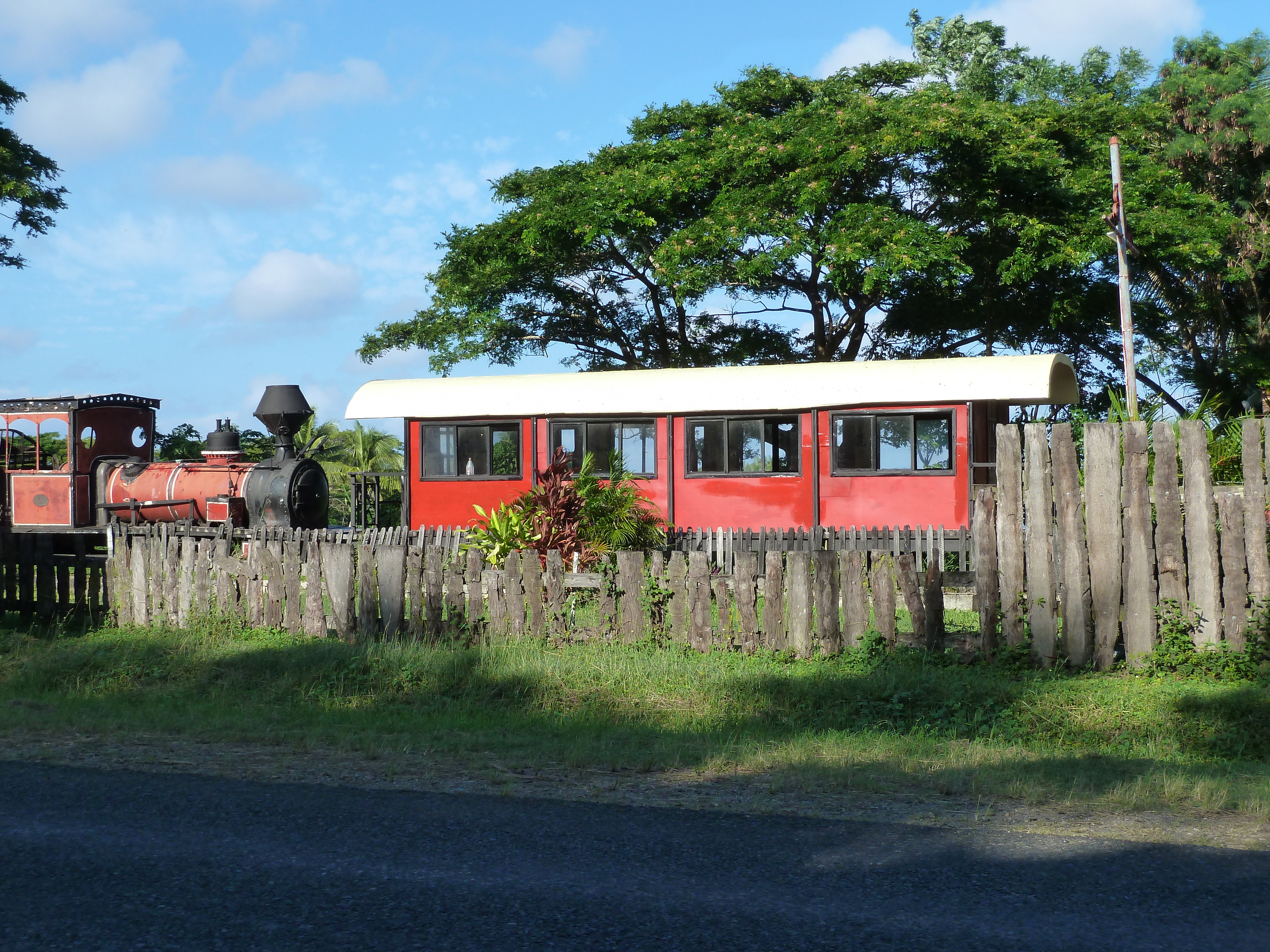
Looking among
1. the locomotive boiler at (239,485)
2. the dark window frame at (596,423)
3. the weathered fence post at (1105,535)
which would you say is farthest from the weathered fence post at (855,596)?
the locomotive boiler at (239,485)

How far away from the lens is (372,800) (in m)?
6.11

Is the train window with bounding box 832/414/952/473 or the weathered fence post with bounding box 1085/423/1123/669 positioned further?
the train window with bounding box 832/414/952/473

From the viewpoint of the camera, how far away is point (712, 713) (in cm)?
829

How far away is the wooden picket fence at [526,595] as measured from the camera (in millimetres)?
9883

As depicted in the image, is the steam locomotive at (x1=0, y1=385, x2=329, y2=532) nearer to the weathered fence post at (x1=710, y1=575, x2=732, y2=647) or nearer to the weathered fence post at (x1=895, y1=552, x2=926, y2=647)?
the weathered fence post at (x1=710, y1=575, x2=732, y2=647)

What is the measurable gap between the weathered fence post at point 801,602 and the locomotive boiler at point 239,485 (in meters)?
9.84

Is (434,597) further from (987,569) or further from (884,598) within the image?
(987,569)

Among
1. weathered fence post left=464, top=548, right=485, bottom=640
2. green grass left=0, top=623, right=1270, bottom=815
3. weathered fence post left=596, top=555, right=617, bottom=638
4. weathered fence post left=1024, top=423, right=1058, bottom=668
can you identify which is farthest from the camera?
weathered fence post left=464, top=548, right=485, bottom=640

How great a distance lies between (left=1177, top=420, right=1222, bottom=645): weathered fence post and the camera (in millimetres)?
9039

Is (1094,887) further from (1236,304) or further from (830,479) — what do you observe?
(1236,304)

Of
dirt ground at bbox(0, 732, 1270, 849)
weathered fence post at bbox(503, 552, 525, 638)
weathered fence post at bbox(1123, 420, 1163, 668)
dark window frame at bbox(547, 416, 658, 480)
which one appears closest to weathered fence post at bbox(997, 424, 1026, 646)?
weathered fence post at bbox(1123, 420, 1163, 668)

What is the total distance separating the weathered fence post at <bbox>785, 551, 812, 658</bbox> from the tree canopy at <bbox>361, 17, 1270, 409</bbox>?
1485 centimetres

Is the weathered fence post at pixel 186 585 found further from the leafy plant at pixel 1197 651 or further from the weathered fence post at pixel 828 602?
the leafy plant at pixel 1197 651

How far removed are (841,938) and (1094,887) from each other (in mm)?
1259
